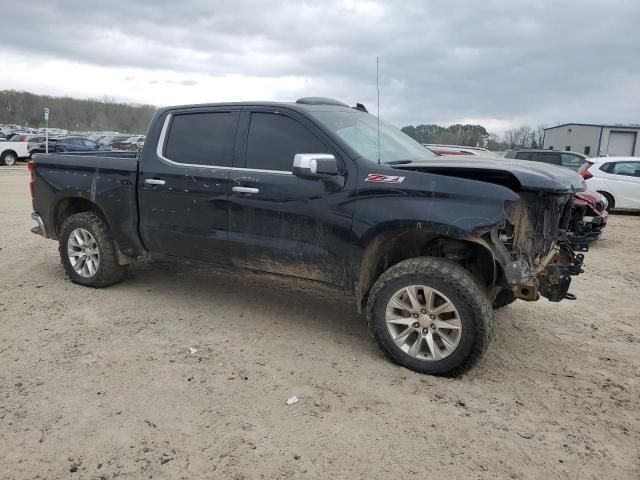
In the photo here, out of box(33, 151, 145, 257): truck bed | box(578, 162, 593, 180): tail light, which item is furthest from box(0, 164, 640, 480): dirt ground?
box(578, 162, 593, 180): tail light

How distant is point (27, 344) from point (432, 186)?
3.24 metres

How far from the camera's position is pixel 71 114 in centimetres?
11262

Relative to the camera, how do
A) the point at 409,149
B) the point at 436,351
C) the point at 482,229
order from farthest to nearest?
1. the point at 409,149
2. the point at 436,351
3. the point at 482,229

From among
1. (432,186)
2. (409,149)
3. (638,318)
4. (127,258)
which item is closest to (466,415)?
(432,186)

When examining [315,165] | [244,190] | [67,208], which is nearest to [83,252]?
[67,208]

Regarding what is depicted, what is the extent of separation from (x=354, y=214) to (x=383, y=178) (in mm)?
332

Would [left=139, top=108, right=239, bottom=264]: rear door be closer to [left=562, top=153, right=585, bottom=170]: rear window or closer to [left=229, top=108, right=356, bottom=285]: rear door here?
[left=229, top=108, right=356, bottom=285]: rear door

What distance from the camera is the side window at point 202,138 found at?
14.6ft

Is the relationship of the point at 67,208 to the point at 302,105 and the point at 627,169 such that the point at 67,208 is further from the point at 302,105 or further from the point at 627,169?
the point at 627,169

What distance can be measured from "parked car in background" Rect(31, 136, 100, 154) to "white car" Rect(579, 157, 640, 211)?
20.9 meters

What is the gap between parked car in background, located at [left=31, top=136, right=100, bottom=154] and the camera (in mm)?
23934

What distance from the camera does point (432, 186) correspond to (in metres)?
3.54

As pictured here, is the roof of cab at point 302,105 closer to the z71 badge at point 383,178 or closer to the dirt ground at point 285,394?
the z71 badge at point 383,178

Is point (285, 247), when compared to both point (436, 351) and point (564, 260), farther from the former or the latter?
point (564, 260)
